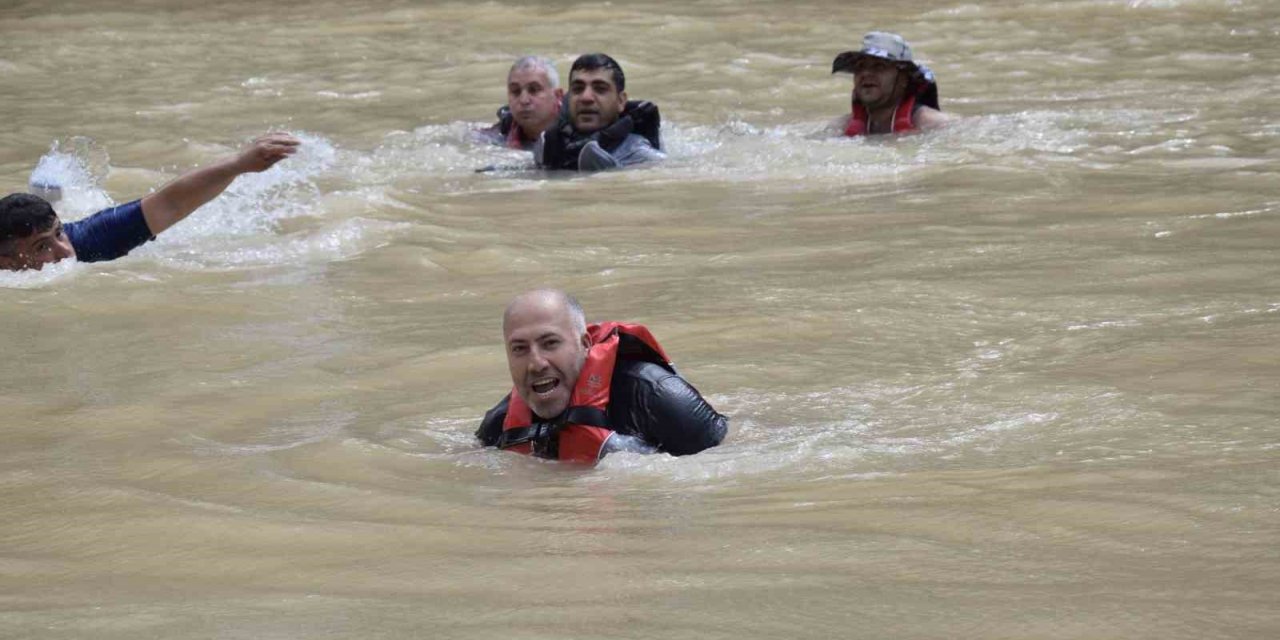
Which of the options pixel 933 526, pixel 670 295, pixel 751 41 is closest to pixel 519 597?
pixel 933 526

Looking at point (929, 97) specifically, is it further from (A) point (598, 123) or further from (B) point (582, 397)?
(B) point (582, 397)

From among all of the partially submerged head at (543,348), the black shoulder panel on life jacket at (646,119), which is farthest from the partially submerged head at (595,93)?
the partially submerged head at (543,348)

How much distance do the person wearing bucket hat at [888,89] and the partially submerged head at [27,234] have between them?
576 cm

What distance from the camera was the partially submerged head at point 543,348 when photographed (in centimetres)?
555

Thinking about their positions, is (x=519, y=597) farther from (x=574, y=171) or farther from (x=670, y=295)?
(x=574, y=171)

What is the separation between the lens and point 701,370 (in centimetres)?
688

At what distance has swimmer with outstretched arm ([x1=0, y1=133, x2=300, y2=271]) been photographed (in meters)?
8.09

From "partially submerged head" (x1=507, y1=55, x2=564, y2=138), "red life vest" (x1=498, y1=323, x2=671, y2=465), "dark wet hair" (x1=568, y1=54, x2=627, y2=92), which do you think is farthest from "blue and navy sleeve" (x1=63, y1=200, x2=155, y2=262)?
"partially submerged head" (x1=507, y1=55, x2=564, y2=138)

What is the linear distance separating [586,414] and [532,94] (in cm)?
736

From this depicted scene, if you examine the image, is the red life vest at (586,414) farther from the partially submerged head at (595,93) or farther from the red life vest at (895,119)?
the red life vest at (895,119)

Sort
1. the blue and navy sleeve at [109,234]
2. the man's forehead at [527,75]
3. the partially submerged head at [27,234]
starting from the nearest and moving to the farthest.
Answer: the partially submerged head at [27,234]
the blue and navy sleeve at [109,234]
the man's forehead at [527,75]

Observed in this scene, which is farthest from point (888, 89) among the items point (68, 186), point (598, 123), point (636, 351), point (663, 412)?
point (663, 412)

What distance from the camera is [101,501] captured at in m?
5.02

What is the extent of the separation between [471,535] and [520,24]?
51.6 ft
